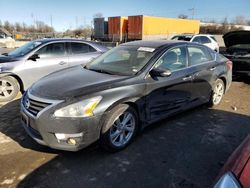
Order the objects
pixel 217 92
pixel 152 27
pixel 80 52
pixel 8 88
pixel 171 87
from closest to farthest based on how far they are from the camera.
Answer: pixel 171 87, pixel 217 92, pixel 8 88, pixel 80 52, pixel 152 27

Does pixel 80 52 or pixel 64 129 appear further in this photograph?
pixel 80 52

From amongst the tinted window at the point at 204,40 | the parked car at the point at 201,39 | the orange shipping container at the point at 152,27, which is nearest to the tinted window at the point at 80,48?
Result: the parked car at the point at 201,39

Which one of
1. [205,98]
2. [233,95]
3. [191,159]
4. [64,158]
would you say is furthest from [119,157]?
[233,95]

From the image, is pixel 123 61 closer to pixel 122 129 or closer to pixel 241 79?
pixel 122 129

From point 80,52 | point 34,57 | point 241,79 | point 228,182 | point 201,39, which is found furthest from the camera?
point 201,39

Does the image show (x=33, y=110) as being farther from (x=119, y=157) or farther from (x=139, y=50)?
(x=139, y=50)

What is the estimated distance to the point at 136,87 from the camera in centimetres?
383

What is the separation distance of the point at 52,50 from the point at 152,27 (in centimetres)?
2860

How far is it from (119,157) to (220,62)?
3.50 meters

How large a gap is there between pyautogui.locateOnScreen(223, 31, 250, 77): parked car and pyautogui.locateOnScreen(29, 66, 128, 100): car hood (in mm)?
5724

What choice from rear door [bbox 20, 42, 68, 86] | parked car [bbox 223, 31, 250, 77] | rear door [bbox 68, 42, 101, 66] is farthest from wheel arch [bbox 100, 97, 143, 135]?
parked car [bbox 223, 31, 250, 77]

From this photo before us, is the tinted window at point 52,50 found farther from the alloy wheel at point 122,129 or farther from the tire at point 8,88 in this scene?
the alloy wheel at point 122,129

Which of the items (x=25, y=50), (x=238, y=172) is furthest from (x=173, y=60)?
(x=25, y=50)

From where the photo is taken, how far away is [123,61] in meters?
4.57
